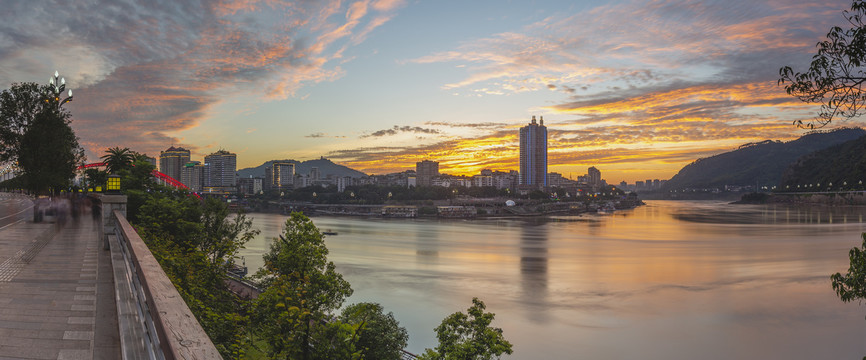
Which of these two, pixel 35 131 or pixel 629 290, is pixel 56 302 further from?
pixel 629 290

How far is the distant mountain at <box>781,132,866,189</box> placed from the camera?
14662 centimetres

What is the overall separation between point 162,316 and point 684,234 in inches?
3988

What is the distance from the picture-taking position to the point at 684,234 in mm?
88688

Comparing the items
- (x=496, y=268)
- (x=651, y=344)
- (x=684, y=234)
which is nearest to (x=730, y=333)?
(x=651, y=344)

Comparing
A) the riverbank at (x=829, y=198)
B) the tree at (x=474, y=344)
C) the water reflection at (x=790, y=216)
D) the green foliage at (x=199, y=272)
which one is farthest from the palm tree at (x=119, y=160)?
the riverbank at (x=829, y=198)

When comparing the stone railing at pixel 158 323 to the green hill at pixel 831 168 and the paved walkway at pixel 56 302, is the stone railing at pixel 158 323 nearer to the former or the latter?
the paved walkway at pixel 56 302

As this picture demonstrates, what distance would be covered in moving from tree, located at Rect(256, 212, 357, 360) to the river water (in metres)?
14.5

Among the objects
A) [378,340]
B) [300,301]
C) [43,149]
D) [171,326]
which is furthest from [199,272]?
[43,149]

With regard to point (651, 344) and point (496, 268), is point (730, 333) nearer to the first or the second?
point (651, 344)

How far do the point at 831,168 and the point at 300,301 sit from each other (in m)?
213

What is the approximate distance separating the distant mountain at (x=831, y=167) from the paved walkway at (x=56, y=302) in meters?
177

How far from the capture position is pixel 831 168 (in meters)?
164

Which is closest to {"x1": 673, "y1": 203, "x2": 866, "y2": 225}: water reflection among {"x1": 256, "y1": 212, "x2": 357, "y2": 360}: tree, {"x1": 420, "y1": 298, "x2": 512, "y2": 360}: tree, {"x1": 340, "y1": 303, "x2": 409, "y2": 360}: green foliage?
{"x1": 340, "y1": 303, "x2": 409, "y2": 360}: green foliage

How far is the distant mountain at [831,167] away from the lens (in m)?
147
